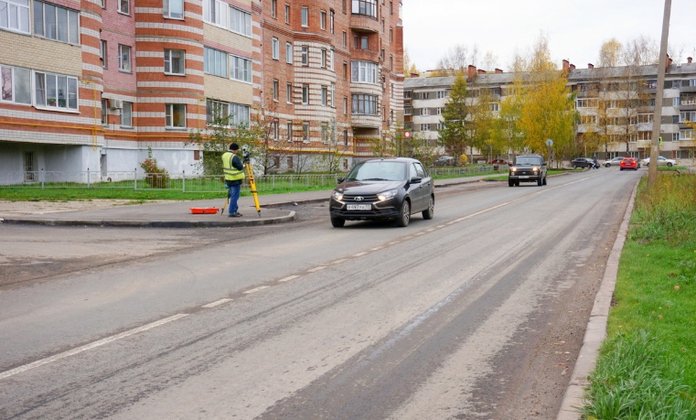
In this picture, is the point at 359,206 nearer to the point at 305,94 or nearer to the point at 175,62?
the point at 175,62

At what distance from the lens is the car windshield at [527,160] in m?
44.0

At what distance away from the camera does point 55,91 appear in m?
32.9

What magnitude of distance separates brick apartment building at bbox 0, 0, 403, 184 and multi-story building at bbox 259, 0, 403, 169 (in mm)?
141

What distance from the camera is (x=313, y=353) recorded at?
6277 millimetres

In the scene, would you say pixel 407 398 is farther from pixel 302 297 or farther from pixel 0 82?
pixel 0 82

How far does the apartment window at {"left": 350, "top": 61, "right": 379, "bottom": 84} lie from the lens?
65.0m

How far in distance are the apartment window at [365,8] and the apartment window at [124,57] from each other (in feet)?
94.8

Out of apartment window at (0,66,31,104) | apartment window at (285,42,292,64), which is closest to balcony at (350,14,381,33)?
apartment window at (285,42,292,64)

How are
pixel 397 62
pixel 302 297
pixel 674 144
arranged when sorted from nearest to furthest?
pixel 302 297
pixel 397 62
pixel 674 144

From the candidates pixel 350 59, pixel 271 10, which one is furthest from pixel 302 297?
pixel 350 59

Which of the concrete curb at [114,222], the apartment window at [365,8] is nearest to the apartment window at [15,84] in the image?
the concrete curb at [114,222]

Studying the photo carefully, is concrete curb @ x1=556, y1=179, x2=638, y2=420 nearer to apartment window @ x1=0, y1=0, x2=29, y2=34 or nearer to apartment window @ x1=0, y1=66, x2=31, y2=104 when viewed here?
apartment window @ x1=0, y1=66, x2=31, y2=104

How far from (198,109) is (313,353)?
36530 millimetres

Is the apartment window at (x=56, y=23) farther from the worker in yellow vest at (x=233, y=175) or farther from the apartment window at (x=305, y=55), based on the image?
the apartment window at (x=305, y=55)
